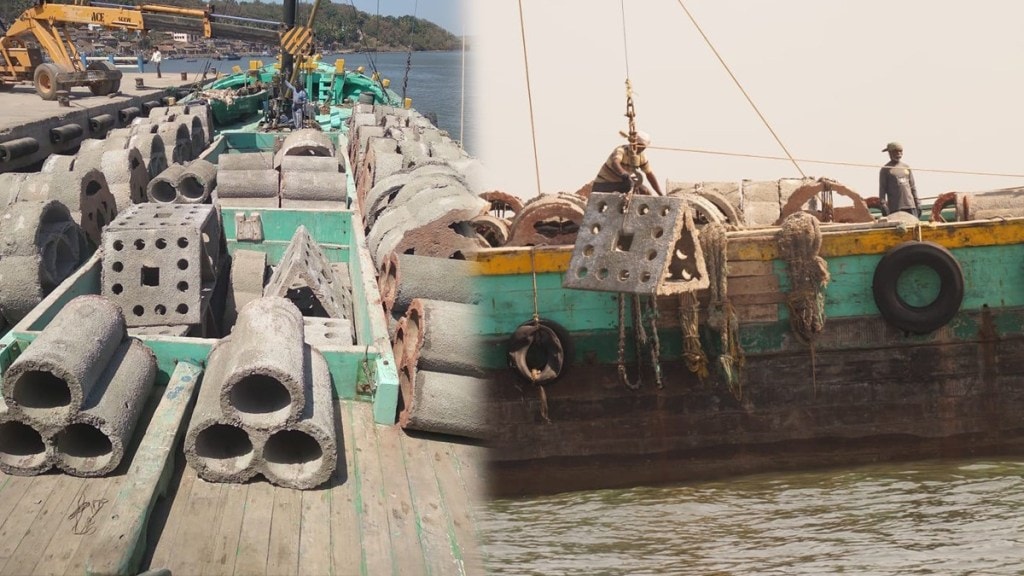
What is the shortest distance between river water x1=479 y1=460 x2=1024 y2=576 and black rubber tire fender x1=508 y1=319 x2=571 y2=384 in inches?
41.2

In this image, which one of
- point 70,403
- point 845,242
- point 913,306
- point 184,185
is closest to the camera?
point 70,403

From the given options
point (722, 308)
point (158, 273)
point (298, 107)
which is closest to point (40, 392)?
point (158, 273)

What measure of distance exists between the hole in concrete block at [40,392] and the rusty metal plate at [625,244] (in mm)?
2931

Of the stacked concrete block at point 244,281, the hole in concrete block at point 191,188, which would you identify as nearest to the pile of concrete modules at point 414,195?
the stacked concrete block at point 244,281

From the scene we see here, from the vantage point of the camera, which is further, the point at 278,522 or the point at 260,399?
the point at 260,399

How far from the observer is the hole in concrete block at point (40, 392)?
15.9 feet

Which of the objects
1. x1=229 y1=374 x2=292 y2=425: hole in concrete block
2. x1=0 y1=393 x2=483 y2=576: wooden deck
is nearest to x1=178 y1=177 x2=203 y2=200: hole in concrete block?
x1=229 y1=374 x2=292 y2=425: hole in concrete block

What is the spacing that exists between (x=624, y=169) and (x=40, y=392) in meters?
3.69

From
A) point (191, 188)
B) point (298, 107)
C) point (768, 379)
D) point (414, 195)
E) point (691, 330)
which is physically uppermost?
point (298, 107)

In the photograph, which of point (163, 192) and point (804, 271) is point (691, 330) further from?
point (163, 192)

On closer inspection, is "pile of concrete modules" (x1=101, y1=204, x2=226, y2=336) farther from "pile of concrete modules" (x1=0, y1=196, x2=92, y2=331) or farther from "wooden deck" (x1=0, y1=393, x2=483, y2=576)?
"wooden deck" (x1=0, y1=393, x2=483, y2=576)

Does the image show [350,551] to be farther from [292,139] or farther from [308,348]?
[292,139]

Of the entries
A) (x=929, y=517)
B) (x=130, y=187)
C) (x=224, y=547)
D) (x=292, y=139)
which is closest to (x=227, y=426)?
(x=224, y=547)

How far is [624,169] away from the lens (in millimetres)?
5980
